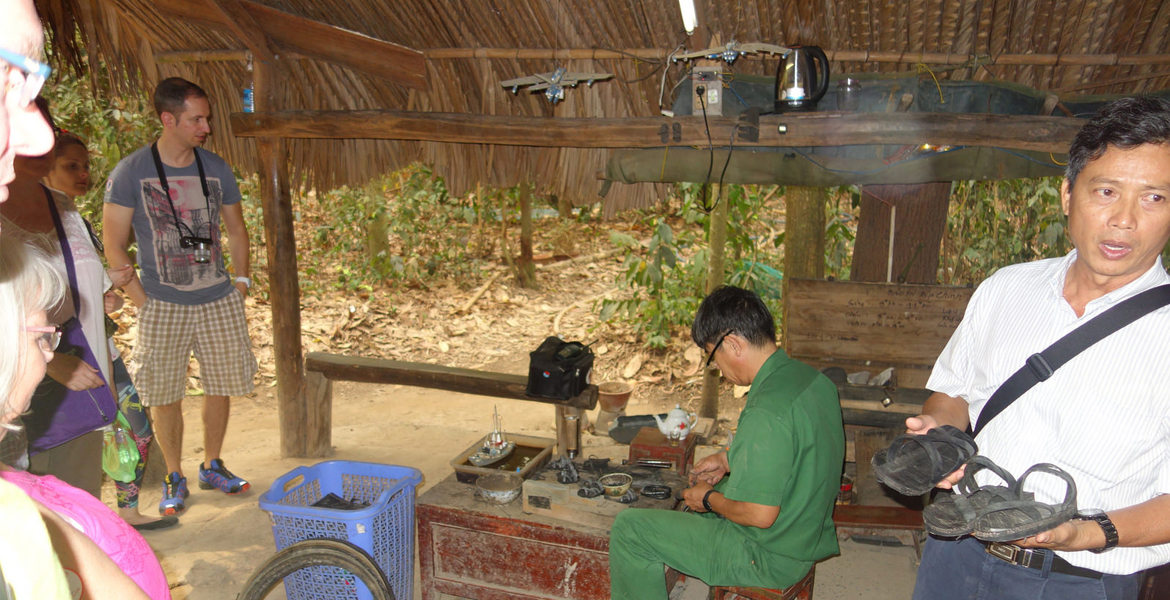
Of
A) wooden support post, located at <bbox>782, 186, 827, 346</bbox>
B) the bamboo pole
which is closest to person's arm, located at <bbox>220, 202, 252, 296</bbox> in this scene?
the bamboo pole

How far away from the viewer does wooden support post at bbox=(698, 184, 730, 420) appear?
234 inches

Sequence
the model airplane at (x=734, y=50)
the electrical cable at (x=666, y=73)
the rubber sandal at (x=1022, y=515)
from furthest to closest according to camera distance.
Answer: the electrical cable at (x=666, y=73)
the model airplane at (x=734, y=50)
the rubber sandal at (x=1022, y=515)

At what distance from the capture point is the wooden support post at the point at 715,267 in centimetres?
593

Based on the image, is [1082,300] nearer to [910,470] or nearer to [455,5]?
[910,470]

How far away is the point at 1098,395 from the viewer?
164cm

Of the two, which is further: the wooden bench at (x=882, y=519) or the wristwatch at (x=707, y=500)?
the wooden bench at (x=882, y=519)

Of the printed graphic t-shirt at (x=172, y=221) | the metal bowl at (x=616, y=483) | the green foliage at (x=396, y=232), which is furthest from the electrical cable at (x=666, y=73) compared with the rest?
the green foliage at (x=396, y=232)

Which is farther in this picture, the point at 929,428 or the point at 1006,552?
the point at 929,428

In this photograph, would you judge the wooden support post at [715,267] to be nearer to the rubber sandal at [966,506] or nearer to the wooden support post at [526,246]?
the wooden support post at [526,246]

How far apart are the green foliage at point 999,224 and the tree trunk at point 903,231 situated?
1976 millimetres

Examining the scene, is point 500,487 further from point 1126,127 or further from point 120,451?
point 1126,127

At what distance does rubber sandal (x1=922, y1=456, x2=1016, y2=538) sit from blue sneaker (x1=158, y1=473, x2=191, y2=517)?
4.03 m

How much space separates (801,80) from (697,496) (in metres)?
2.25

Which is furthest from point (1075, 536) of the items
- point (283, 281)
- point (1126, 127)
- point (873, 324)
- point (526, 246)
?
point (526, 246)
